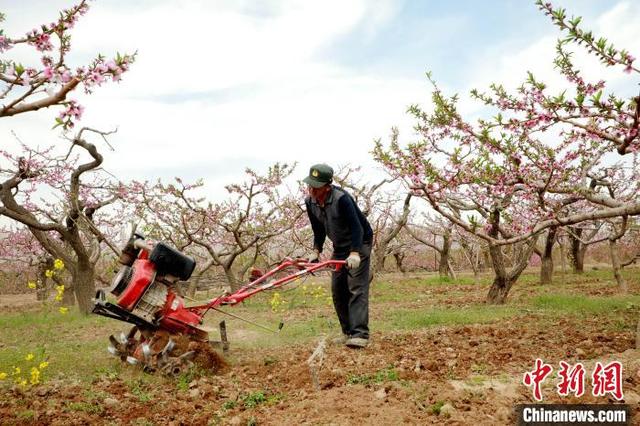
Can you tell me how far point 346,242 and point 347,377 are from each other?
72.0 inches

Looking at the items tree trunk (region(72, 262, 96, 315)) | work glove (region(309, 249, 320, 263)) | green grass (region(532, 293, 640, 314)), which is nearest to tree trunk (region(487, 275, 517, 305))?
green grass (region(532, 293, 640, 314))

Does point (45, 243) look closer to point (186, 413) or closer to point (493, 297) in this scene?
point (186, 413)

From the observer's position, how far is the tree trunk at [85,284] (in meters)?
12.0

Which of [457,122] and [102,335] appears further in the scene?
[102,335]

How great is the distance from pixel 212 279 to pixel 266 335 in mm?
16294

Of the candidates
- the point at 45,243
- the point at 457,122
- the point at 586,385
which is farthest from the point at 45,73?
the point at 45,243

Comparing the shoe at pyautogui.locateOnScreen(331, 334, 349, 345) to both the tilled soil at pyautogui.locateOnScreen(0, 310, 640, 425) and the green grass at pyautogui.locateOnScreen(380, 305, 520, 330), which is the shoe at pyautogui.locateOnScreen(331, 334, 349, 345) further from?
the green grass at pyautogui.locateOnScreen(380, 305, 520, 330)

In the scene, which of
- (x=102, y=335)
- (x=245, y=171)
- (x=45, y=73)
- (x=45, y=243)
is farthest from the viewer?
(x=245, y=171)

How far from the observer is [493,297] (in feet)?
38.0

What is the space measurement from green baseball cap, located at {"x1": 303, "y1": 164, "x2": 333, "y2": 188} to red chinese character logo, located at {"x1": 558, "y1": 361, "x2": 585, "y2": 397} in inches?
117

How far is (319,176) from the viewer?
229 inches

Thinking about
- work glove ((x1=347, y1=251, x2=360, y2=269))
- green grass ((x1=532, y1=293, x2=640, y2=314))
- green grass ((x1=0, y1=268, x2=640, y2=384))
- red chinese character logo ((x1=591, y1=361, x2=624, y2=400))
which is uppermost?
work glove ((x1=347, y1=251, x2=360, y2=269))

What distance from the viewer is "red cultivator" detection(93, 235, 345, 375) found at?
493 centimetres

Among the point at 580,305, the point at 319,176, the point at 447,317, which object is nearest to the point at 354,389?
the point at 319,176
